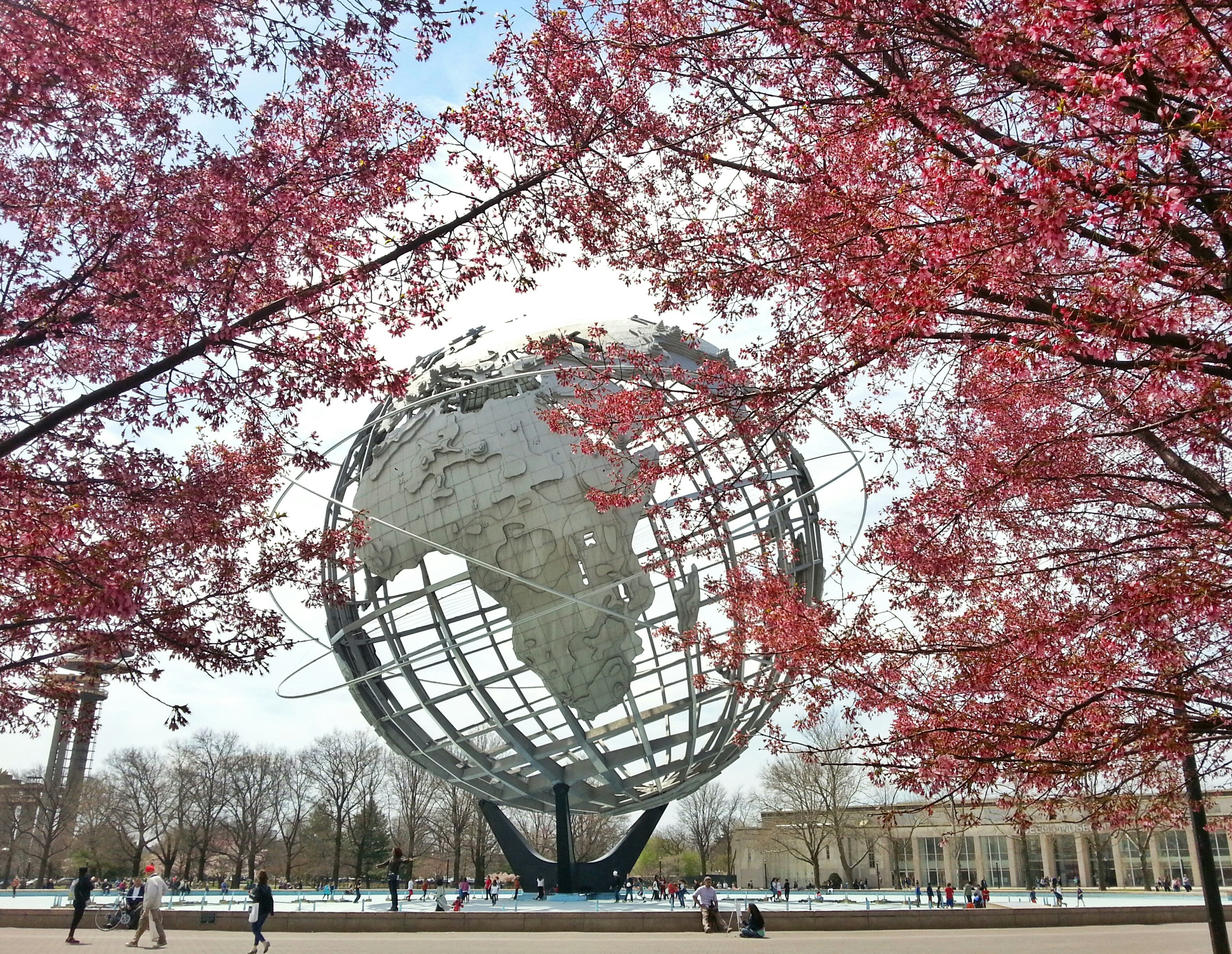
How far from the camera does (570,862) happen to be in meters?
18.2

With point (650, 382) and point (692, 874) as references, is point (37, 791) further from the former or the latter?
point (650, 382)

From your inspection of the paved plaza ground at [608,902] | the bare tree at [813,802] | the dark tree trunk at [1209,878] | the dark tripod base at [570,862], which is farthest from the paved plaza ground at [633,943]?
the bare tree at [813,802]

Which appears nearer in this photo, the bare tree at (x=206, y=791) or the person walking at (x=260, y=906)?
the person walking at (x=260, y=906)

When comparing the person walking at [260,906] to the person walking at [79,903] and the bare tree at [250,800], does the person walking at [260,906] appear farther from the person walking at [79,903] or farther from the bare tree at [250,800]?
the bare tree at [250,800]

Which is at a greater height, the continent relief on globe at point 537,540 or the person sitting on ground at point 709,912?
the continent relief on globe at point 537,540

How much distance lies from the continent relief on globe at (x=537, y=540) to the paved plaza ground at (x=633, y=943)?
12.2ft

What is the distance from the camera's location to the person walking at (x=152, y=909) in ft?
39.1

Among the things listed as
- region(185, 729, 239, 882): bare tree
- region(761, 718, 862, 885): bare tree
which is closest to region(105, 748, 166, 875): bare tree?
region(185, 729, 239, 882): bare tree

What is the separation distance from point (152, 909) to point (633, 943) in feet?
22.1

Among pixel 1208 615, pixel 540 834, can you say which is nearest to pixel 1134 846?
pixel 540 834

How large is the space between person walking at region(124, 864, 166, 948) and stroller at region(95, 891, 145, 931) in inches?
169

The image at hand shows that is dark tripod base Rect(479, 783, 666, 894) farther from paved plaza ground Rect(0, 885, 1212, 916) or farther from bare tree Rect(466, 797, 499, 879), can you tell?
bare tree Rect(466, 797, 499, 879)

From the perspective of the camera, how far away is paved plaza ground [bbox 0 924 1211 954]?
40.3 ft

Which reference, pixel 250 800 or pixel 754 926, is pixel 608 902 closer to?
pixel 754 926
